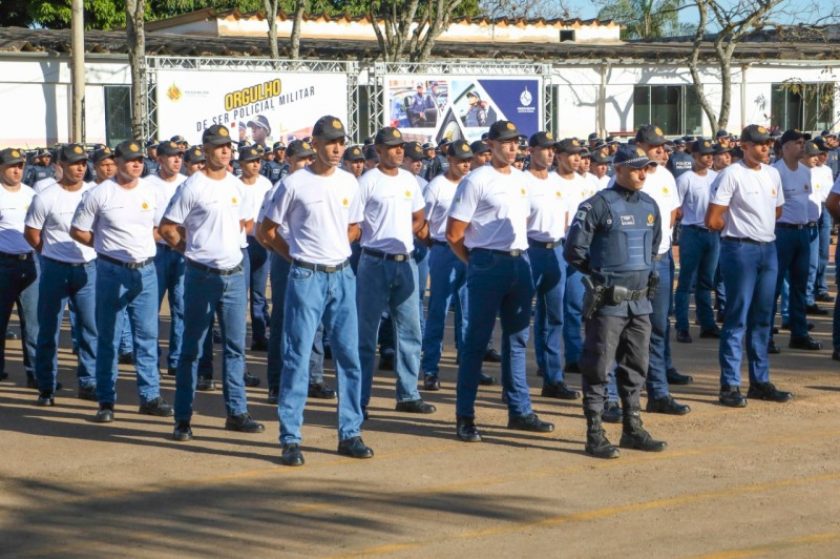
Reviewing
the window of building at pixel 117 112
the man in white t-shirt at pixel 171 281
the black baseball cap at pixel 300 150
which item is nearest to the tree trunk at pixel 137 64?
the window of building at pixel 117 112

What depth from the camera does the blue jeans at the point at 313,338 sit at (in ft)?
30.2

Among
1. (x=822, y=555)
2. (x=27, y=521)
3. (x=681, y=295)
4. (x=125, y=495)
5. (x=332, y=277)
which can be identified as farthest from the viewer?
(x=681, y=295)

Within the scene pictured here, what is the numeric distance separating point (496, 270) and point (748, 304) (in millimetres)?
2409

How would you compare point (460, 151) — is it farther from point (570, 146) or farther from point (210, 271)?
A: point (210, 271)

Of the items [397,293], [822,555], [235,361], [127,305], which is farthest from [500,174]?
[822,555]

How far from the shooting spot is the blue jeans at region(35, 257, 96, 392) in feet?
37.6

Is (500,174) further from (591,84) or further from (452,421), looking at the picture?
(591,84)

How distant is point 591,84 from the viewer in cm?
3600

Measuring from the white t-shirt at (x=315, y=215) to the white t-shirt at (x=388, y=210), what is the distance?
54.9 inches

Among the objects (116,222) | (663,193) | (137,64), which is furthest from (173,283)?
(137,64)

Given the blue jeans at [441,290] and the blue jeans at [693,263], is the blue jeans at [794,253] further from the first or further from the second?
the blue jeans at [441,290]

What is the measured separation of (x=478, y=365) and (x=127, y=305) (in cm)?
290

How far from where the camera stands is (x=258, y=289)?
1432 cm

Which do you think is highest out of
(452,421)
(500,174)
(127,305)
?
(500,174)
